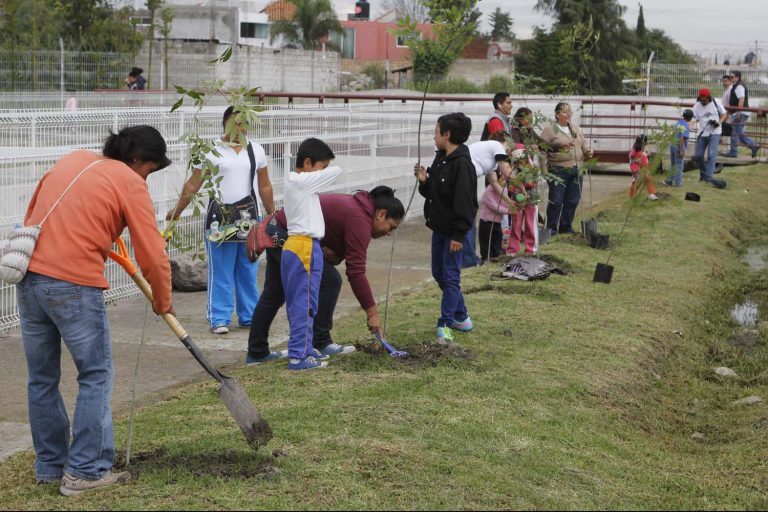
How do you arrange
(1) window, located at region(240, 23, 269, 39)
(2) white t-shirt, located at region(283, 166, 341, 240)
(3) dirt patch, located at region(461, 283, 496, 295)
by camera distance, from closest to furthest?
(2) white t-shirt, located at region(283, 166, 341, 240) → (3) dirt patch, located at region(461, 283, 496, 295) → (1) window, located at region(240, 23, 269, 39)

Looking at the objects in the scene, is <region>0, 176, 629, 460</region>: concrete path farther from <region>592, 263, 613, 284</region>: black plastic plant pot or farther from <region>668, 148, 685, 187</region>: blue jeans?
<region>668, 148, 685, 187</region>: blue jeans

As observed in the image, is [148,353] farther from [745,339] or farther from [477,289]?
[745,339]

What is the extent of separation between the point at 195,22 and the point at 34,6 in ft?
76.9

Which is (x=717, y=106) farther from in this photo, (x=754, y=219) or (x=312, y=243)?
(x=312, y=243)

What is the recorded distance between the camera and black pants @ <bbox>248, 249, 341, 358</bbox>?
7625 mm

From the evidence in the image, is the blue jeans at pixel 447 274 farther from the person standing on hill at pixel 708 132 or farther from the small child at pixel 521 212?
the person standing on hill at pixel 708 132

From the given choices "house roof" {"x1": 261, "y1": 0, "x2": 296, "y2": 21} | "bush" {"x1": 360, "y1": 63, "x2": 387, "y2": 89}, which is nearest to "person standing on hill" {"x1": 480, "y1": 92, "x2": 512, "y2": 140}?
"bush" {"x1": 360, "y1": 63, "x2": 387, "y2": 89}

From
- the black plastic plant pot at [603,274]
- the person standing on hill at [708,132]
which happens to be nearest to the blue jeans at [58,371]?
the black plastic plant pot at [603,274]

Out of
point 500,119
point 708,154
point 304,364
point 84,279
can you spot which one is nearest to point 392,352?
point 304,364

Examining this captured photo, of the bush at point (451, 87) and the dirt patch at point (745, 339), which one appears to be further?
the bush at point (451, 87)

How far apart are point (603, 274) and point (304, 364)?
4.86 meters

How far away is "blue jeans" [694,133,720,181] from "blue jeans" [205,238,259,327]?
14236 mm

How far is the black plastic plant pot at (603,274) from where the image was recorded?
11.4 metres

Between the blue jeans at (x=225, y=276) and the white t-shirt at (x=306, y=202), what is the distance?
195 centimetres
